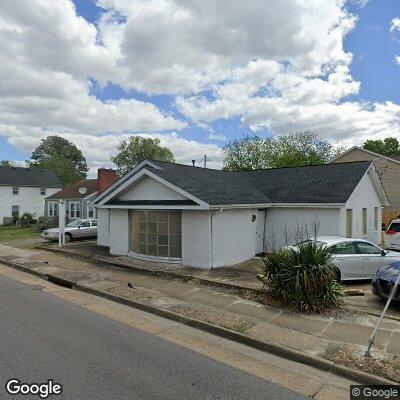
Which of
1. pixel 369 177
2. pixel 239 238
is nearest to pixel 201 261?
pixel 239 238

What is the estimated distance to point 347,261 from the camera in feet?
36.7

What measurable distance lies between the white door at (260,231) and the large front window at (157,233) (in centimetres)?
433

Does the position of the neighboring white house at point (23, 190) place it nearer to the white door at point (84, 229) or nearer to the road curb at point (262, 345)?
the white door at point (84, 229)

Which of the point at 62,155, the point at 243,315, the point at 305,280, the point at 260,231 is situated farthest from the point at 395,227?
the point at 62,155

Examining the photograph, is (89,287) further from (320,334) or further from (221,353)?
(320,334)

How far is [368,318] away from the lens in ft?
26.4

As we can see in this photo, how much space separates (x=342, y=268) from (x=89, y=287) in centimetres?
764

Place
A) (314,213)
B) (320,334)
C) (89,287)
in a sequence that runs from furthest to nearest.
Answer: (314,213) → (89,287) → (320,334)

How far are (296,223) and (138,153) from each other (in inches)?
2264

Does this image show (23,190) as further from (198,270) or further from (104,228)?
(198,270)

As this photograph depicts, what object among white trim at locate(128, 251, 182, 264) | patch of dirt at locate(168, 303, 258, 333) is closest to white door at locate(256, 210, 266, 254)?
white trim at locate(128, 251, 182, 264)

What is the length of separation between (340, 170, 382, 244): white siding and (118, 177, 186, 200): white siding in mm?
7319

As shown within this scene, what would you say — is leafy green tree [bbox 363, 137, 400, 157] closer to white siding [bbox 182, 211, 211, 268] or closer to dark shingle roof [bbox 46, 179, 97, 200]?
dark shingle roof [bbox 46, 179, 97, 200]

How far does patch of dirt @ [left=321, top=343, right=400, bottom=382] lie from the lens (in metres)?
5.42
